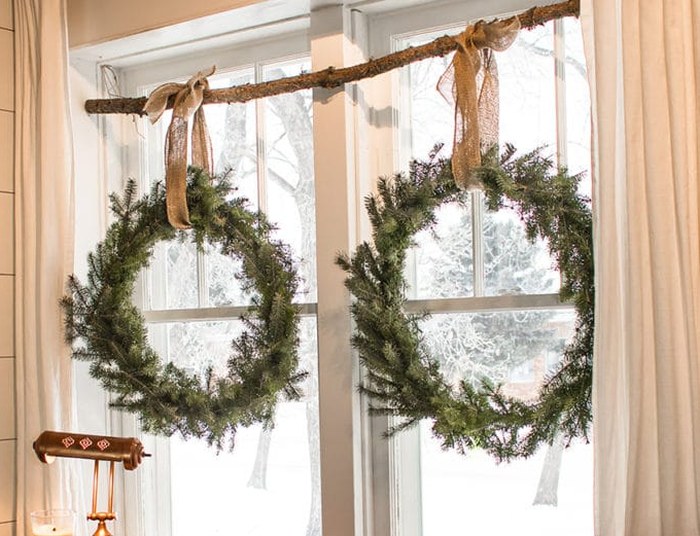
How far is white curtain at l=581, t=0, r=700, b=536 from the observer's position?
1571mm

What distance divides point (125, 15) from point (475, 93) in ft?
3.33

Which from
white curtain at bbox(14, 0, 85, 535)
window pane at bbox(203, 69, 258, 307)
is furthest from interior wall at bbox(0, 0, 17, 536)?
window pane at bbox(203, 69, 258, 307)

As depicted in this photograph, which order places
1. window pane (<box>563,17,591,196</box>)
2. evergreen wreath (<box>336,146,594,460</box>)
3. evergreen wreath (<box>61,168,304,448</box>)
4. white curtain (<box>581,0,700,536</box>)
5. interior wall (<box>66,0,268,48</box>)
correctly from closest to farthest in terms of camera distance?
white curtain (<box>581,0,700,536</box>)
evergreen wreath (<box>336,146,594,460</box>)
window pane (<box>563,17,591,196</box>)
evergreen wreath (<box>61,168,304,448</box>)
interior wall (<box>66,0,268,48</box>)

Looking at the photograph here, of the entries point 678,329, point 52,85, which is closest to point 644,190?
point 678,329

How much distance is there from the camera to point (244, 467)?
2.47m

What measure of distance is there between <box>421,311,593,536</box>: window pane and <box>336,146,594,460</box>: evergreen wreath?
10cm

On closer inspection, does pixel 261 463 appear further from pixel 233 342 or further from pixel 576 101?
pixel 576 101

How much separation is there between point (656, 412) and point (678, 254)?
0.84ft

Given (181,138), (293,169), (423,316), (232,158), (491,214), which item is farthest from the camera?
(232,158)

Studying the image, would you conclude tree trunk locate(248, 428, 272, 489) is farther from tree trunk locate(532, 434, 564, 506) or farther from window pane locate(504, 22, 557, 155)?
window pane locate(504, 22, 557, 155)

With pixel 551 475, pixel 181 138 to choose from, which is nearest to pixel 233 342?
pixel 181 138

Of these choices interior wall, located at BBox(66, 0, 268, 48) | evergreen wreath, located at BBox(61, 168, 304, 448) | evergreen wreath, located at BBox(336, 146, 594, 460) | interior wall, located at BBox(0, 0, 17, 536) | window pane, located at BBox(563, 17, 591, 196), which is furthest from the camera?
interior wall, located at BBox(0, 0, 17, 536)

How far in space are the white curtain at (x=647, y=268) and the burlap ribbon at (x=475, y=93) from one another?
230 mm

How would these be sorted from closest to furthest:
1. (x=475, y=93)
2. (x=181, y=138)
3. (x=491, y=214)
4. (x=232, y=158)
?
1. (x=475, y=93)
2. (x=491, y=214)
3. (x=181, y=138)
4. (x=232, y=158)
